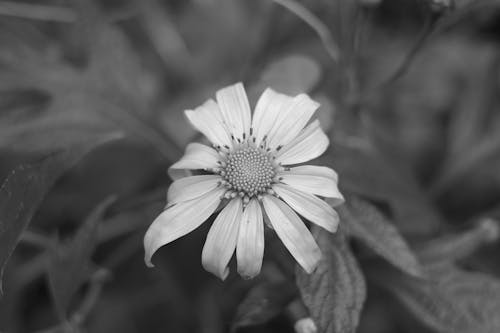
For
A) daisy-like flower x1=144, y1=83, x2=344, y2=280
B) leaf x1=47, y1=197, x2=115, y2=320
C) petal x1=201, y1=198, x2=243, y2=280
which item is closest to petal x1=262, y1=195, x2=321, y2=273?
daisy-like flower x1=144, y1=83, x2=344, y2=280

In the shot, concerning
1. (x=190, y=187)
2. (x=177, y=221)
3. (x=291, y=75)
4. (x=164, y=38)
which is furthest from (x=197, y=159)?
(x=164, y=38)

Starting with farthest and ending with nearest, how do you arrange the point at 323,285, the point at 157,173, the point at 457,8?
the point at 157,173
the point at 457,8
the point at 323,285

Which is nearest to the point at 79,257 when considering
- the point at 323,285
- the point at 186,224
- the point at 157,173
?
the point at 186,224

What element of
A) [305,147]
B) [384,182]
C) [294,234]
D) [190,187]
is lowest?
[384,182]

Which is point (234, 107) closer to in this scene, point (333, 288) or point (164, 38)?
point (333, 288)

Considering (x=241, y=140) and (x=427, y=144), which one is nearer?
(x=241, y=140)

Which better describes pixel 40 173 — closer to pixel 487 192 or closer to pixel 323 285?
pixel 323 285

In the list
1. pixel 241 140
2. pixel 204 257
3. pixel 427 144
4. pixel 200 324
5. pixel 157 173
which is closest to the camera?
pixel 204 257

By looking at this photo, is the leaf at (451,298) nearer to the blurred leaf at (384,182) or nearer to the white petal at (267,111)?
the blurred leaf at (384,182)
